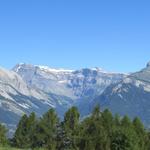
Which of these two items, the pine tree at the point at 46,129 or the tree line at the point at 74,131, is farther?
the pine tree at the point at 46,129

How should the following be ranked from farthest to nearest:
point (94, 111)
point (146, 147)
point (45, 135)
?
1. point (45, 135)
2. point (94, 111)
3. point (146, 147)

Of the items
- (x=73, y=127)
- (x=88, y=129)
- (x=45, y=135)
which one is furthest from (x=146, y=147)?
(x=45, y=135)

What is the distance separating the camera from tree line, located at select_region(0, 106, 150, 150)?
9794cm

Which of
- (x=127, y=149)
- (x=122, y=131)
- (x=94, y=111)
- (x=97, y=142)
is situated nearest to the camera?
(x=127, y=149)

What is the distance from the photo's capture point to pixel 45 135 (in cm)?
12319

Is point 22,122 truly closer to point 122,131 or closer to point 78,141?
point 78,141

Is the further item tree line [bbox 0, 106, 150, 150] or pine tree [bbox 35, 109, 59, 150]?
pine tree [bbox 35, 109, 59, 150]

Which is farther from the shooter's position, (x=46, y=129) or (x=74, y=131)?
(x=46, y=129)

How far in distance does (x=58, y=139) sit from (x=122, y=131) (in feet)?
143

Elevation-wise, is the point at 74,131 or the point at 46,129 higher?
the point at 46,129

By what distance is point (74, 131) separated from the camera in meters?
117

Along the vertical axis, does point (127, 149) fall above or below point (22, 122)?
below

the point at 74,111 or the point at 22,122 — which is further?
the point at 22,122

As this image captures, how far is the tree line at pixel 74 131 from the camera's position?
9794 cm
